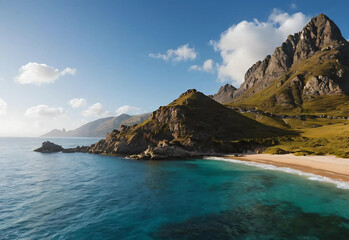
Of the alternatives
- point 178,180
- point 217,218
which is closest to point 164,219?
point 217,218

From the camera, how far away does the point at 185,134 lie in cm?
10988

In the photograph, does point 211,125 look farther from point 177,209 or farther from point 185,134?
point 177,209

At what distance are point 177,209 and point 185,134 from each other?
80697 millimetres

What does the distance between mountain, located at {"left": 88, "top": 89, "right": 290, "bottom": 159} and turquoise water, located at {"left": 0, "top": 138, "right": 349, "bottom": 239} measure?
4858 centimetres

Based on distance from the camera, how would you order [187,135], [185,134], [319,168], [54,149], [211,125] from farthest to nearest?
[54,149] → [211,125] → [185,134] → [187,135] → [319,168]

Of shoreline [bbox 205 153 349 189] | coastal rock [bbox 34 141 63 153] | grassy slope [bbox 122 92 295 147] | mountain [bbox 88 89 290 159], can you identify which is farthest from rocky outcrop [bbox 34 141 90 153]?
shoreline [bbox 205 153 349 189]

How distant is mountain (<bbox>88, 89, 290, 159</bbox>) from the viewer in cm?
9769

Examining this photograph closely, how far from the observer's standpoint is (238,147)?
99000mm

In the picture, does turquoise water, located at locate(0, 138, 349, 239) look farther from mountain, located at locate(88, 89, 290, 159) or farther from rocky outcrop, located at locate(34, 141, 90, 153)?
rocky outcrop, located at locate(34, 141, 90, 153)

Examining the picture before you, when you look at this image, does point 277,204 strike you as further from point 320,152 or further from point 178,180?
point 320,152

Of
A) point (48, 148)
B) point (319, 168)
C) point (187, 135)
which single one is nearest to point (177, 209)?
point (319, 168)

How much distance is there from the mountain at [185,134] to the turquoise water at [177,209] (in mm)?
48576

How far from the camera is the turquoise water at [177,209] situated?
22531 millimetres

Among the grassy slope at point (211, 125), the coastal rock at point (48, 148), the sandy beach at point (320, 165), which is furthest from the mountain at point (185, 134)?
the coastal rock at point (48, 148)
